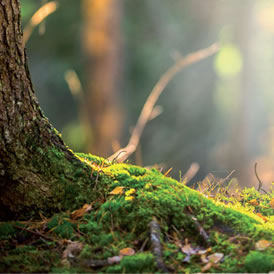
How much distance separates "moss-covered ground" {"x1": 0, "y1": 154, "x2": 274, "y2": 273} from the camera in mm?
2383

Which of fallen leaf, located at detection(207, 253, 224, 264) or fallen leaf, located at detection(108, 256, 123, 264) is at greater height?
fallen leaf, located at detection(207, 253, 224, 264)

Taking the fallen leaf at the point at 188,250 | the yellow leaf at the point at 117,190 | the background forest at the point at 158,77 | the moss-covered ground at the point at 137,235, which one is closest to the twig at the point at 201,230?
the moss-covered ground at the point at 137,235

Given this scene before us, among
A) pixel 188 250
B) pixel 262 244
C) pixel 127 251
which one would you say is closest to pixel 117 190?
pixel 127 251

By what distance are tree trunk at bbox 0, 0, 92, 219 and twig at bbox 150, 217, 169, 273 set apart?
0.51 m

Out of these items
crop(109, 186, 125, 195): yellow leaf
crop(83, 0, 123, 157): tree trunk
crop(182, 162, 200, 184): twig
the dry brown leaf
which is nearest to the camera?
the dry brown leaf

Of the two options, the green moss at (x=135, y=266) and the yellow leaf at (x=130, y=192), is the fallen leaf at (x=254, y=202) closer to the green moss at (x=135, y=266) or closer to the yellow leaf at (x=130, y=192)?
the yellow leaf at (x=130, y=192)

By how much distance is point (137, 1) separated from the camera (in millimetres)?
17625

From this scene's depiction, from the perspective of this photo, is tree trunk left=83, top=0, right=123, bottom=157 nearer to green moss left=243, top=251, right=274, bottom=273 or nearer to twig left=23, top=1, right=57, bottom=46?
twig left=23, top=1, right=57, bottom=46

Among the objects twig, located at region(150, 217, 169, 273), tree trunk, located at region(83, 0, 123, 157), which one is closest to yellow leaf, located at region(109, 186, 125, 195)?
twig, located at region(150, 217, 169, 273)

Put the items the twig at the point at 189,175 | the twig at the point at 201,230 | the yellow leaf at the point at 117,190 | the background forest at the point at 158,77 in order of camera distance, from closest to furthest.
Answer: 1. the twig at the point at 201,230
2. the yellow leaf at the point at 117,190
3. the twig at the point at 189,175
4. the background forest at the point at 158,77

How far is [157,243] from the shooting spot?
97.3 inches

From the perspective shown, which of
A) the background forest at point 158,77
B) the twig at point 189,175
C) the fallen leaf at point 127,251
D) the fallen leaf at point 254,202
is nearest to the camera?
the fallen leaf at point 127,251

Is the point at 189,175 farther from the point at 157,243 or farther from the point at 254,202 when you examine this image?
the point at 157,243

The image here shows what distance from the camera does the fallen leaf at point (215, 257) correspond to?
241 centimetres
